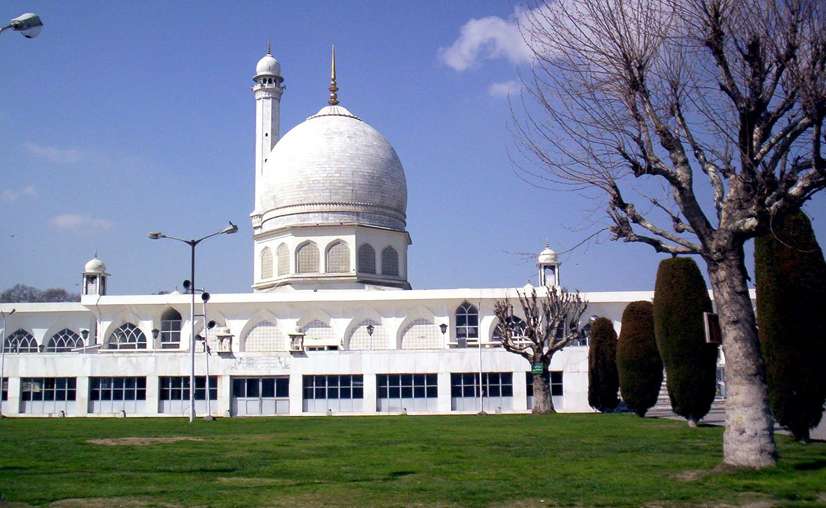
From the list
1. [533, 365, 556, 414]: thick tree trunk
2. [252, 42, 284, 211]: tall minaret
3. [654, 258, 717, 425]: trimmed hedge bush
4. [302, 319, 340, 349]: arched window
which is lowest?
[533, 365, 556, 414]: thick tree trunk

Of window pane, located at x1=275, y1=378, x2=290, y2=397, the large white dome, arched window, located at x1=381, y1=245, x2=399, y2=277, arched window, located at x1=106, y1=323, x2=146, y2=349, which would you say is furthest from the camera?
the large white dome

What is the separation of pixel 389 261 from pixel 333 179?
21.5 ft

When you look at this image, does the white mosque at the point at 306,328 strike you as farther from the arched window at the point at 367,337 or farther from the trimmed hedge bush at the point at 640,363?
the trimmed hedge bush at the point at 640,363

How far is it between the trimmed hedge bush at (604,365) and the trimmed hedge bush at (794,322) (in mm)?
17181

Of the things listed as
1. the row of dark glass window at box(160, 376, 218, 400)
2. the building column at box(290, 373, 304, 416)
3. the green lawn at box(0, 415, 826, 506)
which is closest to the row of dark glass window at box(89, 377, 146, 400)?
the row of dark glass window at box(160, 376, 218, 400)

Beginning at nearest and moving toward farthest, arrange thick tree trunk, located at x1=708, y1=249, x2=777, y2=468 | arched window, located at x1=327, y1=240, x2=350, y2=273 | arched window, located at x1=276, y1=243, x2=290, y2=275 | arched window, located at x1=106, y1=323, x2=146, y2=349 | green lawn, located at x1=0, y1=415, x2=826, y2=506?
1. green lawn, located at x1=0, y1=415, x2=826, y2=506
2. thick tree trunk, located at x1=708, y1=249, x2=777, y2=468
3. arched window, located at x1=106, y1=323, x2=146, y2=349
4. arched window, located at x1=327, y1=240, x2=350, y2=273
5. arched window, located at x1=276, y1=243, x2=290, y2=275

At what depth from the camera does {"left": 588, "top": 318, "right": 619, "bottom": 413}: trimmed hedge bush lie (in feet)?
120

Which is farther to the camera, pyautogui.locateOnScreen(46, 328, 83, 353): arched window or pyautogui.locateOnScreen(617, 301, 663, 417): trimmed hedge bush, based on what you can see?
pyautogui.locateOnScreen(46, 328, 83, 353): arched window

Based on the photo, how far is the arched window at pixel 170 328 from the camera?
2153 inches

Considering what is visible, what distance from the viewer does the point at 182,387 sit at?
1742 inches

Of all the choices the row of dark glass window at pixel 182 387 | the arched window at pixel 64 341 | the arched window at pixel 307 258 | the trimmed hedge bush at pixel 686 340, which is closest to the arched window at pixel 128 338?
the arched window at pixel 64 341

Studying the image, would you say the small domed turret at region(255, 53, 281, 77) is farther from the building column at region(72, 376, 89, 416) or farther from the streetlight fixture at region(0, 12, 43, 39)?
the streetlight fixture at region(0, 12, 43, 39)

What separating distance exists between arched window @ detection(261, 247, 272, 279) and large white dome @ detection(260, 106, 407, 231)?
1627 mm

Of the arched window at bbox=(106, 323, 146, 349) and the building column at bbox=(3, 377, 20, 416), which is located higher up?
the arched window at bbox=(106, 323, 146, 349)
